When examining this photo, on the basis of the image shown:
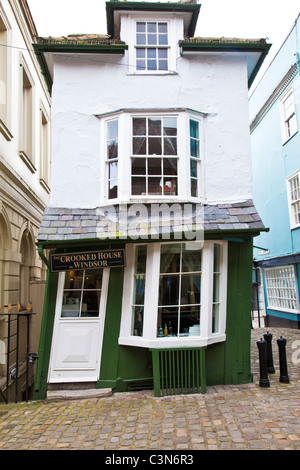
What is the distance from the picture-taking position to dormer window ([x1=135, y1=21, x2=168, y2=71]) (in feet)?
26.1

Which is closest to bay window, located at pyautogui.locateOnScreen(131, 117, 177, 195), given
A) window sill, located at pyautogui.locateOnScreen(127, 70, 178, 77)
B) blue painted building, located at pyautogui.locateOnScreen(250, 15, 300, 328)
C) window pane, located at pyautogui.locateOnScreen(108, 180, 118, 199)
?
window pane, located at pyautogui.locateOnScreen(108, 180, 118, 199)

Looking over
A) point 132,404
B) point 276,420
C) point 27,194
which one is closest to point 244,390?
point 276,420

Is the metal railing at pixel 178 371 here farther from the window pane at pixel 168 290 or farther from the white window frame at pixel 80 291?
the white window frame at pixel 80 291

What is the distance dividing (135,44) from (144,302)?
18.5 ft

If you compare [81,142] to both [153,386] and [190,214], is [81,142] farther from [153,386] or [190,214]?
→ [153,386]

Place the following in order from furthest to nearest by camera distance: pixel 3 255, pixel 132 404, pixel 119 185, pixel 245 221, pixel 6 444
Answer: pixel 3 255 < pixel 119 185 < pixel 245 221 < pixel 132 404 < pixel 6 444

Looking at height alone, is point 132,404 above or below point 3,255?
below

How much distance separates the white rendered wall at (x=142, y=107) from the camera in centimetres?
742

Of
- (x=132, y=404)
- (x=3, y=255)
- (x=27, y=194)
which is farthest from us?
(x=27, y=194)

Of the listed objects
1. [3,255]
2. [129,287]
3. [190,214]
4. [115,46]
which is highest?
[115,46]

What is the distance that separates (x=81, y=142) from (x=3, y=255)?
152 inches

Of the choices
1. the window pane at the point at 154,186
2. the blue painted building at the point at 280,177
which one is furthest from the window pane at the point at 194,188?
the blue painted building at the point at 280,177

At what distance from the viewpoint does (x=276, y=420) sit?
5.02 m

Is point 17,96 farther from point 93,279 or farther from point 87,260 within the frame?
point 93,279
